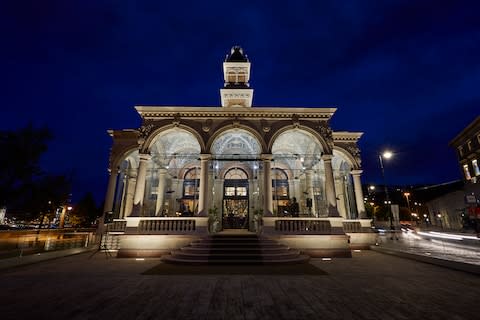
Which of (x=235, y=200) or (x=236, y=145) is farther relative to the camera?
(x=236, y=145)

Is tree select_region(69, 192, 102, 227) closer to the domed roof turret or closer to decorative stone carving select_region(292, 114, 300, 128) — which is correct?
the domed roof turret

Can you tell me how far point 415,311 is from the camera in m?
3.79

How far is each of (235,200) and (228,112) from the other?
7383mm

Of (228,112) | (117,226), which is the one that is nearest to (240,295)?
(228,112)

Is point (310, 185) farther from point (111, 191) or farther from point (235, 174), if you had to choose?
point (111, 191)

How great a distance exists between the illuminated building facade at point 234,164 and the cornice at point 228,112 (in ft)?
0.19

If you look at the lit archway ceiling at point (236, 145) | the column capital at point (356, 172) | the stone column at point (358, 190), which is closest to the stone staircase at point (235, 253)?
the lit archway ceiling at point (236, 145)

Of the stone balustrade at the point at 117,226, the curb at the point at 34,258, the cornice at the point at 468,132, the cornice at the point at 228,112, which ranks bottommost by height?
the curb at the point at 34,258

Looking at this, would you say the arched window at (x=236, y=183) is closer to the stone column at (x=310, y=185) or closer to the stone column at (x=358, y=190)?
the stone column at (x=310, y=185)

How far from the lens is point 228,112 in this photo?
1291cm

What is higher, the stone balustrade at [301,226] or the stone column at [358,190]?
the stone column at [358,190]

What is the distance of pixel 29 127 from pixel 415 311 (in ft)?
113

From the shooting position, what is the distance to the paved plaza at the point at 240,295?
3.70 m

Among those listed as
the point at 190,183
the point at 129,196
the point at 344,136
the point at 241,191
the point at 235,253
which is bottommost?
the point at 235,253
